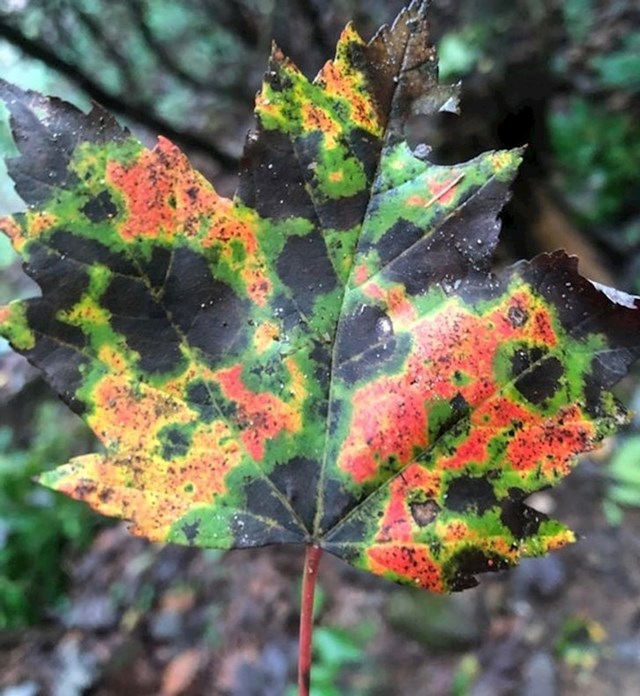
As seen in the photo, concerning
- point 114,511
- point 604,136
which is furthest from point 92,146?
point 604,136

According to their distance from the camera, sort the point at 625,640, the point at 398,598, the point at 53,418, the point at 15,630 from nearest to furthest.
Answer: the point at 625,640
the point at 398,598
the point at 15,630
the point at 53,418

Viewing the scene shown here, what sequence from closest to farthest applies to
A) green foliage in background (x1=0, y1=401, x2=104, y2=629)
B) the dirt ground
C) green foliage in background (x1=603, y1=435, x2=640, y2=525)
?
the dirt ground → green foliage in background (x1=603, y1=435, x2=640, y2=525) → green foliage in background (x1=0, y1=401, x2=104, y2=629)

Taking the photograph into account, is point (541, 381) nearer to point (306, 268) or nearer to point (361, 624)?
point (306, 268)

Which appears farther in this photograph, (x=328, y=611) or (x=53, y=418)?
(x=53, y=418)

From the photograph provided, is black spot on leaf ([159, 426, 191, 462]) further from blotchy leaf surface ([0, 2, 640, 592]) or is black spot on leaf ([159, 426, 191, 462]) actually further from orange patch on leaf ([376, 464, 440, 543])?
orange patch on leaf ([376, 464, 440, 543])

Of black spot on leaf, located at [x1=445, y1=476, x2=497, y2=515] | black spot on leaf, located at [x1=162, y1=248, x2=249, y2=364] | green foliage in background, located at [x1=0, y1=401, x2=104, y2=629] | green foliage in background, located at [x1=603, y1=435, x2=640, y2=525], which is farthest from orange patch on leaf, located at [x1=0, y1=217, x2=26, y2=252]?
green foliage in background, located at [x1=0, y1=401, x2=104, y2=629]

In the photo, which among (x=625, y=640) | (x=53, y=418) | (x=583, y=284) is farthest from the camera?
(x=53, y=418)

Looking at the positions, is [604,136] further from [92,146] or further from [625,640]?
[92,146]

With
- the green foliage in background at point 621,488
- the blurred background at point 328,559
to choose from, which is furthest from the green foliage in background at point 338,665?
the green foliage in background at point 621,488
